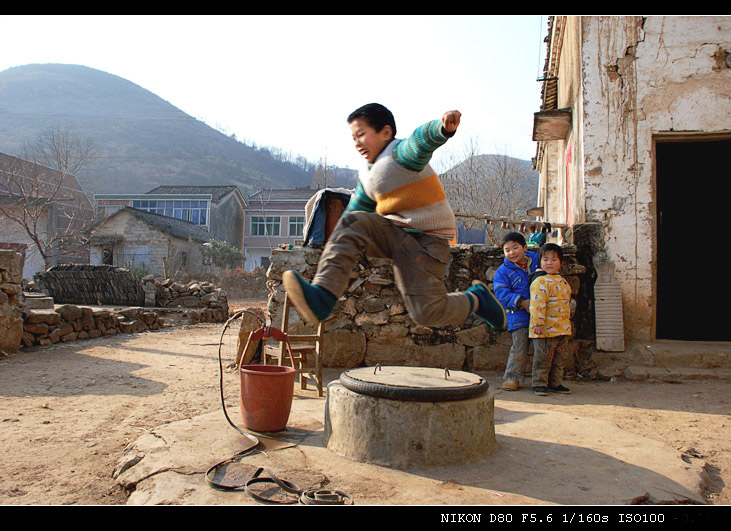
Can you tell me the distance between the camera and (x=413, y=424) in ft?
9.53

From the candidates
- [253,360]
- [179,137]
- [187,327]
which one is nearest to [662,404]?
[253,360]

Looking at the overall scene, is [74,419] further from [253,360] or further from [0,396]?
[253,360]

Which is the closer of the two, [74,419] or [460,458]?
[460,458]

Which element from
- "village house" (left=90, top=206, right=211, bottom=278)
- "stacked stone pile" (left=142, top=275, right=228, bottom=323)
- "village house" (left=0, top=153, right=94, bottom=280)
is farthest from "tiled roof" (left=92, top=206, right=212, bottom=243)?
"stacked stone pile" (left=142, top=275, right=228, bottom=323)

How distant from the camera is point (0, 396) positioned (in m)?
4.84

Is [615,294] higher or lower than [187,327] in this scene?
higher

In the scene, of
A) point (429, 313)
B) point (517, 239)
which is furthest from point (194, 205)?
point (429, 313)

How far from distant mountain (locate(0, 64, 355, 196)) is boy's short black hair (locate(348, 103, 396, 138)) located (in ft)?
204

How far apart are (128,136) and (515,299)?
94.6 metres

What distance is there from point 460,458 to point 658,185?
17.8 feet

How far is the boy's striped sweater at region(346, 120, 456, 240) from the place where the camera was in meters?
2.56

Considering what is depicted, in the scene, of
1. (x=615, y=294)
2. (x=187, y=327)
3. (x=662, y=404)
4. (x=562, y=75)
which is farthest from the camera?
(x=187, y=327)

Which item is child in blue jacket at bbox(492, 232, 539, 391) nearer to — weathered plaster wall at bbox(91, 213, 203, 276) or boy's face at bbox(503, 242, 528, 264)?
boy's face at bbox(503, 242, 528, 264)

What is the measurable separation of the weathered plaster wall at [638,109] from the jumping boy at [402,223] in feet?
13.1
